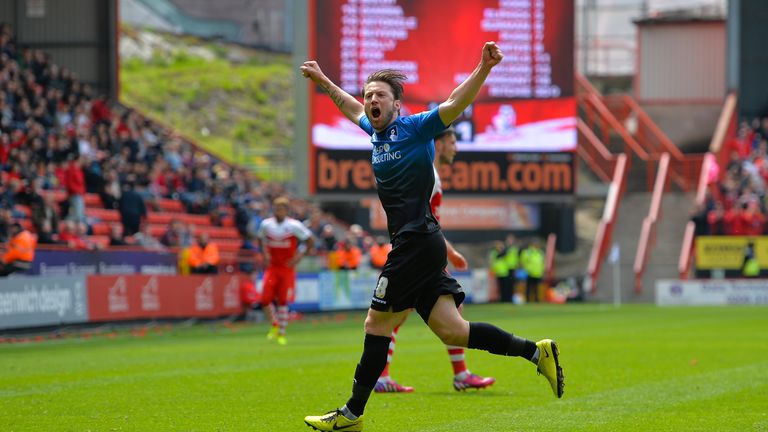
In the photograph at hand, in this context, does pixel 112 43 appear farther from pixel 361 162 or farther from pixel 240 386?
pixel 240 386

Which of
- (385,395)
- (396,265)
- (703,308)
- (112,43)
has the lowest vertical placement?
(703,308)

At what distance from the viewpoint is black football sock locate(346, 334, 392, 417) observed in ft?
28.5

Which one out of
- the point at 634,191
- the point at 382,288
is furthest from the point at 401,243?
the point at 634,191

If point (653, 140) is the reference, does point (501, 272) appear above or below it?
below

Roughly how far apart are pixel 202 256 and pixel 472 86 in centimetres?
1992

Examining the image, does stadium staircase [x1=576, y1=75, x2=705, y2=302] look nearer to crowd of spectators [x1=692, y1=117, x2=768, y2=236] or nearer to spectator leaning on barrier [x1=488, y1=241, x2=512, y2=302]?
crowd of spectators [x1=692, y1=117, x2=768, y2=236]

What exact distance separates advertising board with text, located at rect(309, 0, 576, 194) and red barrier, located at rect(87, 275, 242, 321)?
28.6 feet

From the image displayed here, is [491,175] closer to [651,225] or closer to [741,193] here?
[651,225]

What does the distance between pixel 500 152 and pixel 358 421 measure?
29.9m

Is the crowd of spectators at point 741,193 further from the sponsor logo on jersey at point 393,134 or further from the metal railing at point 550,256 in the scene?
the sponsor logo on jersey at point 393,134

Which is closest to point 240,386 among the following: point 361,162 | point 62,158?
point 62,158

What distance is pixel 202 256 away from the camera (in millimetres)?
27625

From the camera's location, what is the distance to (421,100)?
37.2 meters

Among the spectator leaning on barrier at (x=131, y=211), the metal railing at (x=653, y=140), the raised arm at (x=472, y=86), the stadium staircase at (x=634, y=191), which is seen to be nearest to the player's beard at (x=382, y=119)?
the raised arm at (x=472, y=86)
